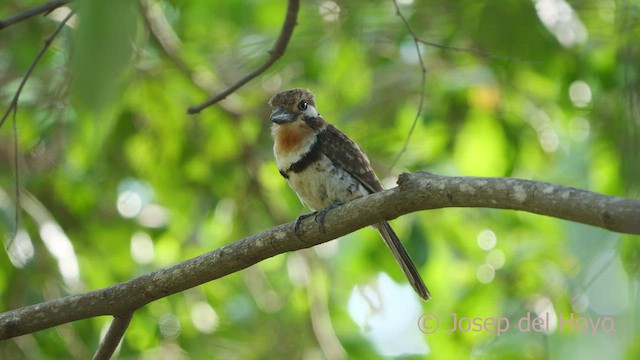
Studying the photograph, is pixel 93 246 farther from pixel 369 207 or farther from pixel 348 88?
pixel 369 207

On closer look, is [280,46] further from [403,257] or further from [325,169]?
[403,257]

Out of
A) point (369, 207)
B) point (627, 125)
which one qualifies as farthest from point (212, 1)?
point (627, 125)

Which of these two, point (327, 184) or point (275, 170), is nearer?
point (327, 184)

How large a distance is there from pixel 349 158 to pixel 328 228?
1233 millimetres

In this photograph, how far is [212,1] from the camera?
18.7 feet

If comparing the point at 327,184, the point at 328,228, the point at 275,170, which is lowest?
the point at 275,170

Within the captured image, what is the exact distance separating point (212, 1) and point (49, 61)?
1177 millimetres

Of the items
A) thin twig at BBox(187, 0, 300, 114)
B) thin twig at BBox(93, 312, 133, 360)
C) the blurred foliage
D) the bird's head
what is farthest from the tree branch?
the bird's head

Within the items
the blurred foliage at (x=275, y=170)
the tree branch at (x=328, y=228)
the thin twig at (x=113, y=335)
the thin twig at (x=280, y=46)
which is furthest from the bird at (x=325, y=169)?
the thin twig at (x=113, y=335)

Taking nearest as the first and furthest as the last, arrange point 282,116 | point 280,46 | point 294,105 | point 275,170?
point 280,46 < point 282,116 < point 294,105 < point 275,170

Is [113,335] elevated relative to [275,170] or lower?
elevated

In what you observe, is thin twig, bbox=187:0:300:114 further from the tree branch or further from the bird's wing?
the bird's wing

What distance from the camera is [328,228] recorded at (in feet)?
9.24

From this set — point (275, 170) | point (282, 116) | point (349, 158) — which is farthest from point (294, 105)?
point (275, 170)
